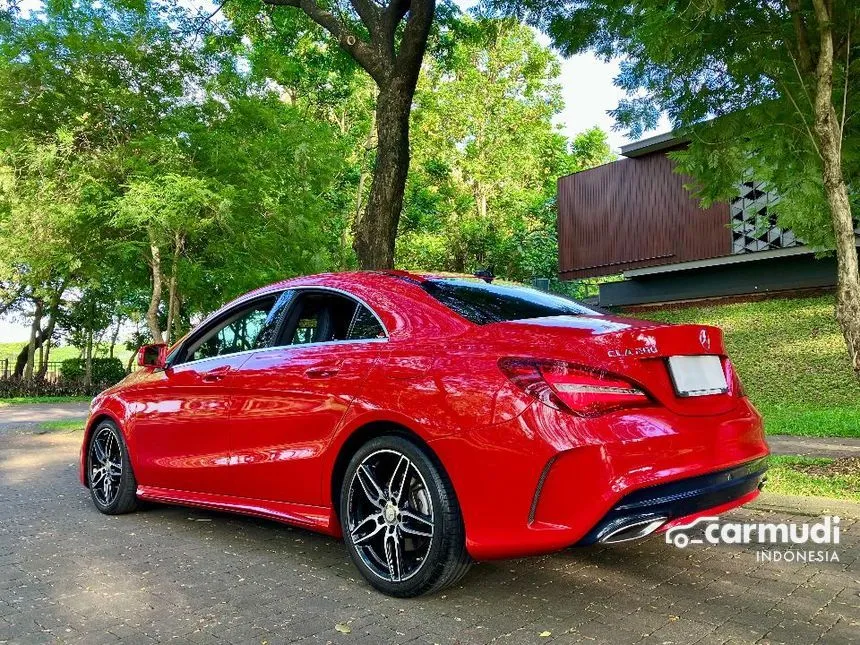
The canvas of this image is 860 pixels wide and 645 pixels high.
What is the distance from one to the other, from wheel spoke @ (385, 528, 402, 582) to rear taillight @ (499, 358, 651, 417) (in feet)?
3.41

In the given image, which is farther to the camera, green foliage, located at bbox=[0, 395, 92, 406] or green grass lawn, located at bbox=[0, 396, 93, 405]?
green grass lawn, located at bbox=[0, 396, 93, 405]

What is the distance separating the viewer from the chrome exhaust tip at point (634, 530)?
316 centimetres

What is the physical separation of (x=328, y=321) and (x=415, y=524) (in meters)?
1.36

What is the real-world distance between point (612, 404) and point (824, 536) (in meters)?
2.30

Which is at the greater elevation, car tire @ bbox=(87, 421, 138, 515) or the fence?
the fence

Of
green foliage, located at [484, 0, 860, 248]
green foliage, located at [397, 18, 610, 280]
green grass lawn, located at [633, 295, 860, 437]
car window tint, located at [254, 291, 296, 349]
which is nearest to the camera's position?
car window tint, located at [254, 291, 296, 349]

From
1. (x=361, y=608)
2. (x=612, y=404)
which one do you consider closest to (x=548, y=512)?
(x=612, y=404)

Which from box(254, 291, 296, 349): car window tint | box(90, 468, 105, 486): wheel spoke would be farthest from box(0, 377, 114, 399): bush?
box(254, 291, 296, 349): car window tint

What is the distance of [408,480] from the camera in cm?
369

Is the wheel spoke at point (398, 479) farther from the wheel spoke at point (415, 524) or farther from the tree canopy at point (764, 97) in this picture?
the tree canopy at point (764, 97)

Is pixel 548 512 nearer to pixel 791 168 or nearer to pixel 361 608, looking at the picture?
pixel 361 608

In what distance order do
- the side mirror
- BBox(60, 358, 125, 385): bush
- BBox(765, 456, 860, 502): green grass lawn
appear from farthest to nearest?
1. BBox(60, 358, 125, 385): bush
2. BBox(765, 456, 860, 502): green grass lawn
3. the side mirror

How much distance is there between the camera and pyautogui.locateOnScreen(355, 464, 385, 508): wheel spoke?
3.79 m

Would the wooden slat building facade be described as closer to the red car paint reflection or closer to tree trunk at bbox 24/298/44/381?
the red car paint reflection
